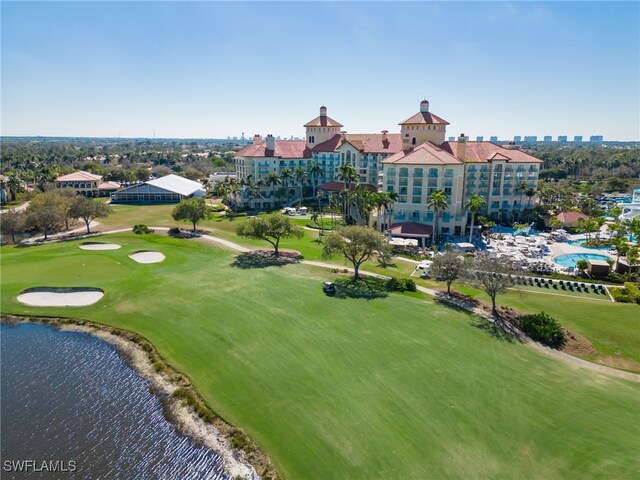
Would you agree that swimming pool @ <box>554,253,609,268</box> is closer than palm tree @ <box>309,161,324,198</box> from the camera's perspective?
Yes

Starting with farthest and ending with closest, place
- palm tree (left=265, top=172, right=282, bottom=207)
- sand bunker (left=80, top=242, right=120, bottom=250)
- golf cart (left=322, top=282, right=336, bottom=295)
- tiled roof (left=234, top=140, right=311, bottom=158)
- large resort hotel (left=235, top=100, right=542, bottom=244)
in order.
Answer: tiled roof (left=234, top=140, right=311, bottom=158) < palm tree (left=265, top=172, right=282, bottom=207) < large resort hotel (left=235, top=100, right=542, bottom=244) < sand bunker (left=80, top=242, right=120, bottom=250) < golf cart (left=322, top=282, right=336, bottom=295)

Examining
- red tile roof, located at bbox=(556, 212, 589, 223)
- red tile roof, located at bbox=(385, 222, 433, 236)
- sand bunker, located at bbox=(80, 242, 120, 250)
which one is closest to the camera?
sand bunker, located at bbox=(80, 242, 120, 250)

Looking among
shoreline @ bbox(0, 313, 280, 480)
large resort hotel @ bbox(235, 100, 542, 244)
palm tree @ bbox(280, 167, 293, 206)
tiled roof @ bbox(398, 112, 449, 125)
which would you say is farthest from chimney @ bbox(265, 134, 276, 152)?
shoreline @ bbox(0, 313, 280, 480)

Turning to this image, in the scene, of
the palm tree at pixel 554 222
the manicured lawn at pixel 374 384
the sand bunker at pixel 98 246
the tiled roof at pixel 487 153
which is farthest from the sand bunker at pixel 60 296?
the palm tree at pixel 554 222

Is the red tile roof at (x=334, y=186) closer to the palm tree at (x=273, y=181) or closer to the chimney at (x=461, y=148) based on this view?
the palm tree at (x=273, y=181)

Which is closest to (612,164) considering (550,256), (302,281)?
(550,256)

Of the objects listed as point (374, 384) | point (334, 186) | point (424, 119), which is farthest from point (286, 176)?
point (374, 384)

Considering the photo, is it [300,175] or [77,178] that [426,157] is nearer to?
[300,175]

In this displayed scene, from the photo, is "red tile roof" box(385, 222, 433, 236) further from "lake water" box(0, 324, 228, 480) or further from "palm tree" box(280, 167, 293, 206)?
"lake water" box(0, 324, 228, 480)

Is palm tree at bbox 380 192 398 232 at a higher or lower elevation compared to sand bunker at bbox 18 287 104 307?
higher
